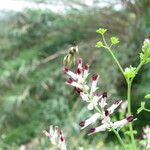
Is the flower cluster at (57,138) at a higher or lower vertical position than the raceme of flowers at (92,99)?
lower

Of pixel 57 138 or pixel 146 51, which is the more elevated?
pixel 146 51

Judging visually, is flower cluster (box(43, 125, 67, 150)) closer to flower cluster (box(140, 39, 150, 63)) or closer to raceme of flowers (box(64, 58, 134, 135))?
raceme of flowers (box(64, 58, 134, 135))

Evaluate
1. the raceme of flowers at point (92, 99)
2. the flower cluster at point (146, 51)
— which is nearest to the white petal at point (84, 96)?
the raceme of flowers at point (92, 99)

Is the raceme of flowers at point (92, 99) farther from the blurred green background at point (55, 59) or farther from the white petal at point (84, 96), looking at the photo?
the blurred green background at point (55, 59)

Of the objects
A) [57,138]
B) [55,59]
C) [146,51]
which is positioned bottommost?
[55,59]

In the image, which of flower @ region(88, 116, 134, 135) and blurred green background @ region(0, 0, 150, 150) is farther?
blurred green background @ region(0, 0, 150, 150)

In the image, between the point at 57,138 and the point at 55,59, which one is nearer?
the point at 57,138

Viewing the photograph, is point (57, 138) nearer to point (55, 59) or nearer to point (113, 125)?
point (113, 125)

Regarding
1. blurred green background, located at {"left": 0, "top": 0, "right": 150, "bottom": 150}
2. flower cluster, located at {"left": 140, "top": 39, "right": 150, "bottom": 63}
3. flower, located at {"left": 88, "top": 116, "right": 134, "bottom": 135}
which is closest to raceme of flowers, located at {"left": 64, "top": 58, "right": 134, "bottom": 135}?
flower, located at {"left": 88, "top": 116, "right": 134, "bottom": 135}

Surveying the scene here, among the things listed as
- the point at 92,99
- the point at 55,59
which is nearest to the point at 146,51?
the point at 92,99
